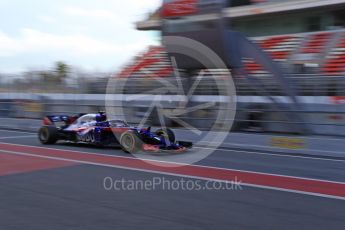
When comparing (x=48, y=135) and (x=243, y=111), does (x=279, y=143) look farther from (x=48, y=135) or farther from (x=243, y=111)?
(x=48, y=135)

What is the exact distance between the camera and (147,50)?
30.1 m

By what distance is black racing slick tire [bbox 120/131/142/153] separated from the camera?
38.1 feet

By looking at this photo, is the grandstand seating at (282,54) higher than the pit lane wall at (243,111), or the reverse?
the grandstand seating at (282,54)

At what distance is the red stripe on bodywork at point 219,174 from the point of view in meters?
7.86

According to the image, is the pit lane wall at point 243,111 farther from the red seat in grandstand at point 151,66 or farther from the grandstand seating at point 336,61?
the red seat in grandstand at point 151,66

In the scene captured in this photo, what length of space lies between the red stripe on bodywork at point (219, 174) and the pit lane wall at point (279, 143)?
3.76 metres

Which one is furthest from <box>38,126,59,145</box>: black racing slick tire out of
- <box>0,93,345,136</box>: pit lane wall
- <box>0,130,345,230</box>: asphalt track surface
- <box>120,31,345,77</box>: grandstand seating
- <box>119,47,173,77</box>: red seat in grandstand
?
<box>119,47,173,77</box>: red seat in grandstand

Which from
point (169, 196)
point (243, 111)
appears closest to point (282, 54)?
point (243, 111)

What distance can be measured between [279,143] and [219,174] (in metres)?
4.44

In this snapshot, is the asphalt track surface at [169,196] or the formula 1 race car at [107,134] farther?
the formula 1 race car at [107,134]

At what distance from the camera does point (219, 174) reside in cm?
912

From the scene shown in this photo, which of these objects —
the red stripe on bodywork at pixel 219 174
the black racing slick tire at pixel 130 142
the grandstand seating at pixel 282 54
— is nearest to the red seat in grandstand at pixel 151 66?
the grandstand seating at pixel 282 54

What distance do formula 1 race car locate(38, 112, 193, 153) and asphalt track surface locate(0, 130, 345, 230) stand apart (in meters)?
0.57

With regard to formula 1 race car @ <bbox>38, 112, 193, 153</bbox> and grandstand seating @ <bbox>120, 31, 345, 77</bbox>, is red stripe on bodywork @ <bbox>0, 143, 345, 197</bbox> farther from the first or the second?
grandstand seating @ <bbox>120, 31, 345, 77</bbox>
